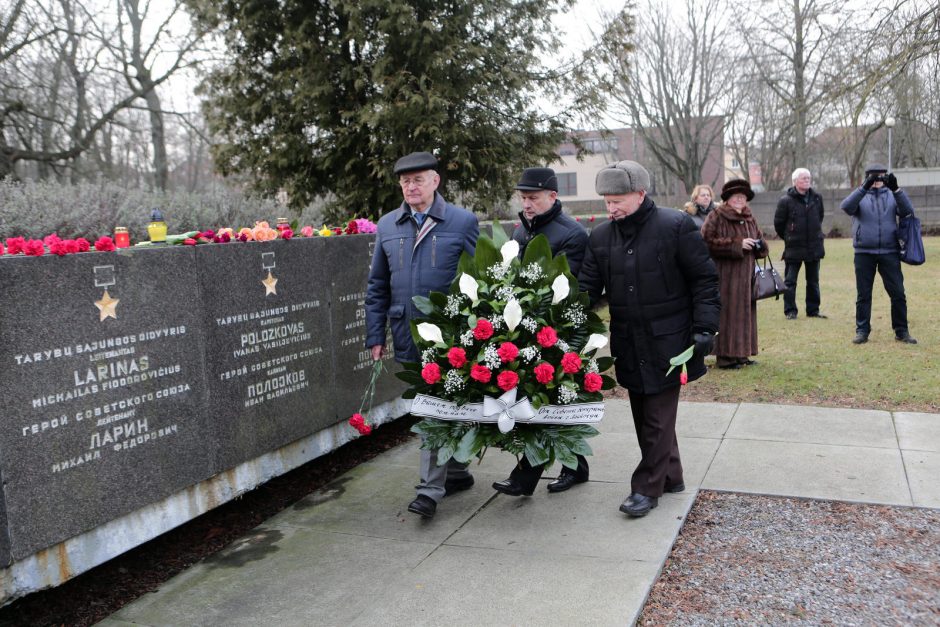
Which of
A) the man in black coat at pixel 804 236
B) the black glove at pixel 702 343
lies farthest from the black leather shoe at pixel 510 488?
the man in black coat at pixel 804 236

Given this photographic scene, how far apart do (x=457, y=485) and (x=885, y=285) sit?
20.1 ft

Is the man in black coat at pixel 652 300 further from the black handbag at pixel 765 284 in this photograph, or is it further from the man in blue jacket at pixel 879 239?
the man in blue jacket at pixel 879 239

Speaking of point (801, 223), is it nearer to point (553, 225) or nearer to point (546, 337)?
point (553, 225)

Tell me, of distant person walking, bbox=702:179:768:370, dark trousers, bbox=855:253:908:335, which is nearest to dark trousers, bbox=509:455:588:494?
distant person walking, bbox=702:179:768:370

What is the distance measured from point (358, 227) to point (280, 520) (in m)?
2.44

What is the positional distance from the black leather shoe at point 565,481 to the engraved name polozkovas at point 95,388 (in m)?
1.92

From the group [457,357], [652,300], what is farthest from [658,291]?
[457,357]

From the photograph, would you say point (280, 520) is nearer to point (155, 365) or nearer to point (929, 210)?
point (155, 365)

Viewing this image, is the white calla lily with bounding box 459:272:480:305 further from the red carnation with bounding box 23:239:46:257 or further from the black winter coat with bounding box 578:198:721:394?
the red carnation with bounding box 23:239:46:257

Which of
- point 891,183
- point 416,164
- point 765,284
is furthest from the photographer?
point 891,183

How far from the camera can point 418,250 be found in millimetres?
4785

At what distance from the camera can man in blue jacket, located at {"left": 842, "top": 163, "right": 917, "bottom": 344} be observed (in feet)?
29.3

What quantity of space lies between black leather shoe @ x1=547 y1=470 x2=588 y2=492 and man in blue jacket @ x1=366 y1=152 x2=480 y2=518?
2.06 ft

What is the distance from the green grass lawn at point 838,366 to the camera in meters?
6.89
